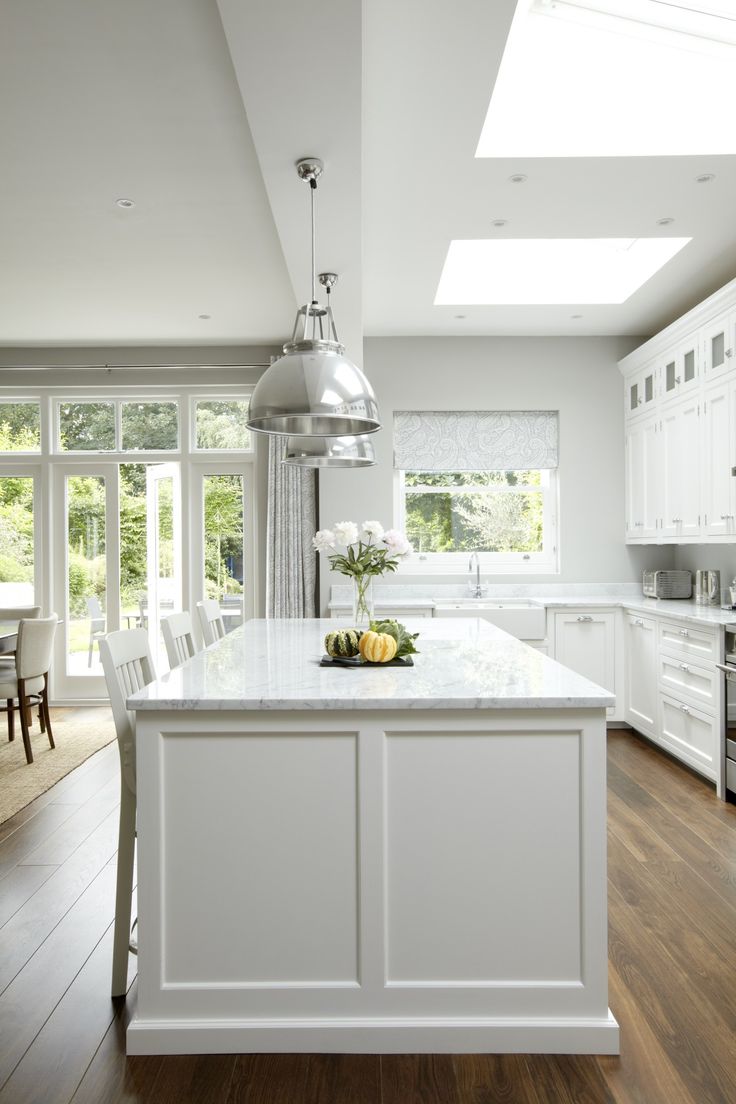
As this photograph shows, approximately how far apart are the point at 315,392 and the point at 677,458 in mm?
3413

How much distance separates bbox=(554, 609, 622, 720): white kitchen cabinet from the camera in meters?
5.41

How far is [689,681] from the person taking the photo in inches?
172

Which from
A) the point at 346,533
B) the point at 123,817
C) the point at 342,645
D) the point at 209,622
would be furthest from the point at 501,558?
the point at 123,817

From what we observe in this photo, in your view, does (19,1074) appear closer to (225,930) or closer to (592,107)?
(225,930)

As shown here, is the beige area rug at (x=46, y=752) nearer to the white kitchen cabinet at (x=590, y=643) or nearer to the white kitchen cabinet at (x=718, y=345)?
the white kitchen cabinet at (x=590, y=643)

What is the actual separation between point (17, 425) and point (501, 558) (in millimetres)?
4070

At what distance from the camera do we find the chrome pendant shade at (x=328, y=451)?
324 centimetres

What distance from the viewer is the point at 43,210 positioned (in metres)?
3.87

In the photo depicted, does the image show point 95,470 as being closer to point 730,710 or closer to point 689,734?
point 689,734

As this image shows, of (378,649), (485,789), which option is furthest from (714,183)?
(485,789)

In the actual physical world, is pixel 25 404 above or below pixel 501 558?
above

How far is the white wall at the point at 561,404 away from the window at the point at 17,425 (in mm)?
2492

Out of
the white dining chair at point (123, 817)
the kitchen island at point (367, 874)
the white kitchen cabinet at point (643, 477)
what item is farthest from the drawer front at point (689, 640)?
the white dining chair at point (123, 817)

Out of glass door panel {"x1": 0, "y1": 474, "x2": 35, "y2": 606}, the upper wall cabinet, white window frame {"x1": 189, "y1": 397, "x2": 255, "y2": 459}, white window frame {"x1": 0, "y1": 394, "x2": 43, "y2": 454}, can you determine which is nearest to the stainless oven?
the upper wall cabinet
